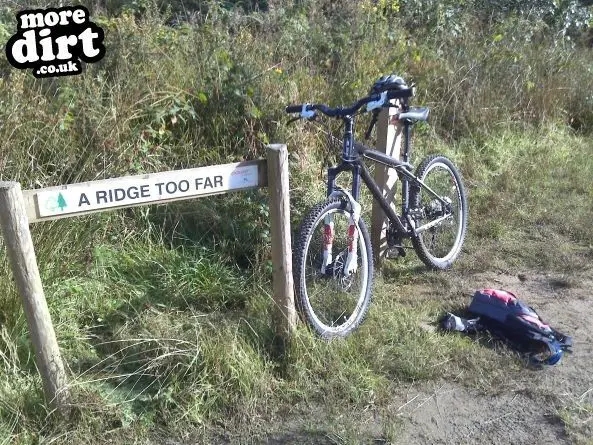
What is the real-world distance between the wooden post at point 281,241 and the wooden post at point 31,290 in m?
1.13

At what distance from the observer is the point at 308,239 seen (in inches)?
140

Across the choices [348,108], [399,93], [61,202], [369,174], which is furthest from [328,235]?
[61,202]

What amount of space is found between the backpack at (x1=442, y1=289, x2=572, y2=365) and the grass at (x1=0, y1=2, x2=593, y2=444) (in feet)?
0.51

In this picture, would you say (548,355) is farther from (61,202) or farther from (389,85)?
(61,202)

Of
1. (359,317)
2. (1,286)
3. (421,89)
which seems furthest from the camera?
(421,89)

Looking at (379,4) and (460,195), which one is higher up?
(379,4)

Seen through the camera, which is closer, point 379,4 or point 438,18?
point 379,4

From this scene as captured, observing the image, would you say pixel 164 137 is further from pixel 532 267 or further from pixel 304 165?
pixel 532 267

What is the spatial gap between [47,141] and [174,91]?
3.60 feet

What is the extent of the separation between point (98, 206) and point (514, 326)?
2.45m

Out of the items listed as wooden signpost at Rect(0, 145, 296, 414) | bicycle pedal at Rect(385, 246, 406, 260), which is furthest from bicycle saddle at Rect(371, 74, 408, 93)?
bicycle pedal at Rect(385, 246, 406, 260)

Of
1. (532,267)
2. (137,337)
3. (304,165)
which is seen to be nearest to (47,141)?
(137,337)

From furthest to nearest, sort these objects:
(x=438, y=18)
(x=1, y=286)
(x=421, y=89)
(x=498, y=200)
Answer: (x=438, y=18)
(x=421, y=89)
(x=498, y=200)
(x=1, y=286)

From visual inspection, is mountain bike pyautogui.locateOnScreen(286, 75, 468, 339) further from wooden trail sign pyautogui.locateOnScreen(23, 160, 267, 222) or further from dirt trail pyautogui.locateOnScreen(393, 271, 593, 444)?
dirt trail pyautogui.locateOnScreen(393, 271, 593, 444)
